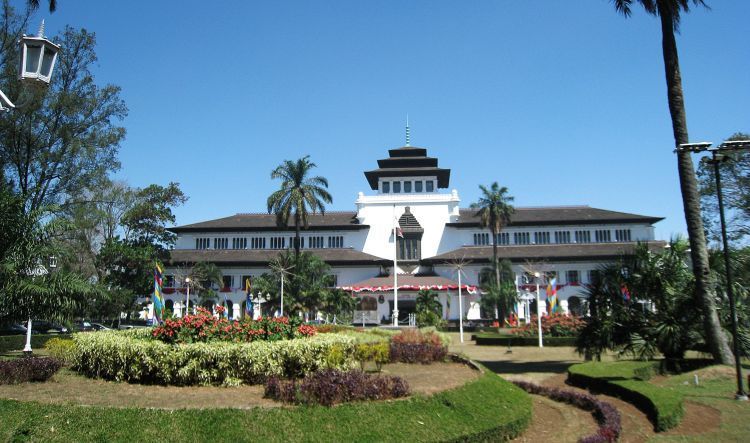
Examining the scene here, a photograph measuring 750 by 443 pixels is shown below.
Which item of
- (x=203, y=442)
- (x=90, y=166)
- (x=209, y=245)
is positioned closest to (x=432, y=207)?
(x=209, y=245)

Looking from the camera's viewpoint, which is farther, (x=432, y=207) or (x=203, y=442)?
(x=432, y=207)

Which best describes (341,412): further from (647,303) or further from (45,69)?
(647,303)

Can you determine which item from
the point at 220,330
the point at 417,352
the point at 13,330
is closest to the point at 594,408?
the point at 417,352

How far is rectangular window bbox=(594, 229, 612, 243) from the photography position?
2280 inches

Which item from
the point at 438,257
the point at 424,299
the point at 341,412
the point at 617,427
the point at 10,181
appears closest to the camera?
the point at 341,412

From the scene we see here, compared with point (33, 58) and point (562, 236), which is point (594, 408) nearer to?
point (33, 58)

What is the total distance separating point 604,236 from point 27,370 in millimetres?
56322

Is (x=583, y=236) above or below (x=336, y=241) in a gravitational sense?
below

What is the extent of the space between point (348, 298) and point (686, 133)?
32.5 meters

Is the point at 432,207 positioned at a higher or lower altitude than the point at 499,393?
higher

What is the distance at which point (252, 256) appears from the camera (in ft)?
194

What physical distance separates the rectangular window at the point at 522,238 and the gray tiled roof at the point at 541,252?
1370mm

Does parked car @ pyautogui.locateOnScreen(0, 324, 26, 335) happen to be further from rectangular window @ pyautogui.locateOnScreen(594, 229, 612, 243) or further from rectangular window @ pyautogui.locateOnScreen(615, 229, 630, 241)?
rectangular window @ pyautogui.locateOnScreen(615, 229, 630, 241)

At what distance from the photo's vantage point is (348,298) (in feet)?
155
